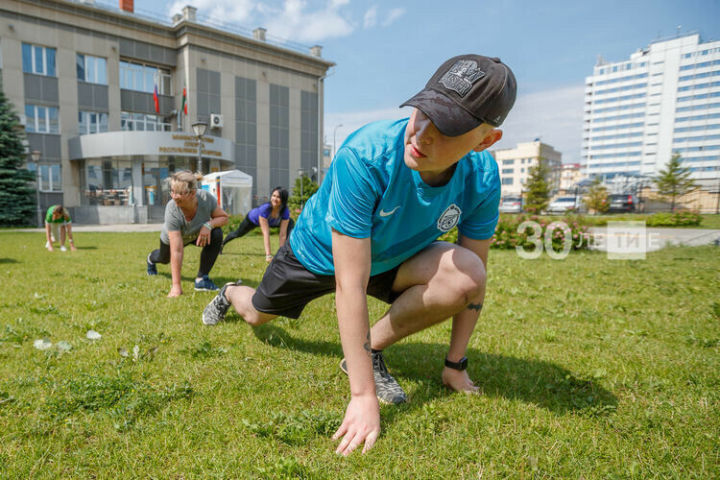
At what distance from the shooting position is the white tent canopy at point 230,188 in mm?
23562

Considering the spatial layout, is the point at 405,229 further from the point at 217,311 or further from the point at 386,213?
the point at 217,311

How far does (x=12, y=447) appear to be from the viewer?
1897mm

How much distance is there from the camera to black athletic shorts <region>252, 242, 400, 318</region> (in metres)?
2.62

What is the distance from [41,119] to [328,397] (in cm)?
3484

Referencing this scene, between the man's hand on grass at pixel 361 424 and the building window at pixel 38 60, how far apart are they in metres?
35.8

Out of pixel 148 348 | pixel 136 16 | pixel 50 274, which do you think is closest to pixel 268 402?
pixel 148 348

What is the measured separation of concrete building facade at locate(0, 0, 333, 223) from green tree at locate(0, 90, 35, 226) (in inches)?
91.7

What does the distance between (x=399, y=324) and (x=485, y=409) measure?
2.10ft

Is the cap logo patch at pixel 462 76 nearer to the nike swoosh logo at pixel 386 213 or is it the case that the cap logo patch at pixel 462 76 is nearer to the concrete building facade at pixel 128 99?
the nike swoosh logo at pixel 386 213

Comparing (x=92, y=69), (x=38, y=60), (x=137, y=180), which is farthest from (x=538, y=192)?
(x=38, y=60)

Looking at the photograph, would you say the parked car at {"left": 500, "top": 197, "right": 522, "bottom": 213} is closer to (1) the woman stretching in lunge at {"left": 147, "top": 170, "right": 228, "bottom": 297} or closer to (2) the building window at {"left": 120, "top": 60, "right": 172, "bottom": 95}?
(2) the building window at {"left": 120, "top": 60, "right": 172, "bottom": 95}

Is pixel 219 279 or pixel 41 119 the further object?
pixel 41 119

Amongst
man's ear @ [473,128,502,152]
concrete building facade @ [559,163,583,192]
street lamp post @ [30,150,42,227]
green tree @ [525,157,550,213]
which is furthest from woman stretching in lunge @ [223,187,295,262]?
concrete building facade @ [559,163,583,192]

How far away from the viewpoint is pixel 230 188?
2491 cm
